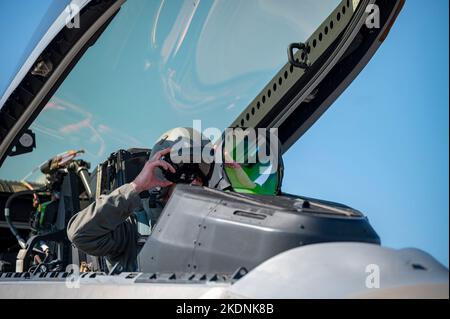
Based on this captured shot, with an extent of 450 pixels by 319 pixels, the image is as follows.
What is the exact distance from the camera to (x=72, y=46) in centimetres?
387

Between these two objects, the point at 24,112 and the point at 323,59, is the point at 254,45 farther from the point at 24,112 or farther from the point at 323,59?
the point at 24,112

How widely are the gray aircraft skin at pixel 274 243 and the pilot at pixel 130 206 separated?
22 centimetres

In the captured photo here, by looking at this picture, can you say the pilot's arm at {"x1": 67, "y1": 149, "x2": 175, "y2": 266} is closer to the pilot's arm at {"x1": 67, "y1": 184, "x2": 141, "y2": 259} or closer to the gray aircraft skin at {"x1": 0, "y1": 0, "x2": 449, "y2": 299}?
the pilot's arm at {"x1": 67, "y1": 184, "x2": 141, "y2": 259}

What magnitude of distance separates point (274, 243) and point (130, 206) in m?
0.84

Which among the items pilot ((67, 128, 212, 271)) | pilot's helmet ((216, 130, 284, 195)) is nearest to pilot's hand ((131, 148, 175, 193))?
pilot ((67, 128, 212, 271))

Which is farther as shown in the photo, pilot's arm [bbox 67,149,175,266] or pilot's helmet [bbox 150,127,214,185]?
pilot's helmet [bbox 150,127,214,185]

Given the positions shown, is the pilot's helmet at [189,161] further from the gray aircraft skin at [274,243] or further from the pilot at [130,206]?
the gray aircraft skin at [274,243]

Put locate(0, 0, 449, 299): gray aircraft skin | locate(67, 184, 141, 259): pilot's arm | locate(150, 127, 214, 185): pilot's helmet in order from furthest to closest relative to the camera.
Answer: locate(150, 127, 214, 185): pilot's helmet < locate(67, 184, 141, 259): pilot's arm < locate(0, 0, 449, 299): gray aircraft skin

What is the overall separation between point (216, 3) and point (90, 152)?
121 centimetres

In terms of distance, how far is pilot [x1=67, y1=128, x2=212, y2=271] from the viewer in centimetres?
256

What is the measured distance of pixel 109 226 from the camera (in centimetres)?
259

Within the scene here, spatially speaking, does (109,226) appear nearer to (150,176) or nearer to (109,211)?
(109,211)

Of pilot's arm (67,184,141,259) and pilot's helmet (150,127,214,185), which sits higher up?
pilot's helmet (150,127,214,185)
